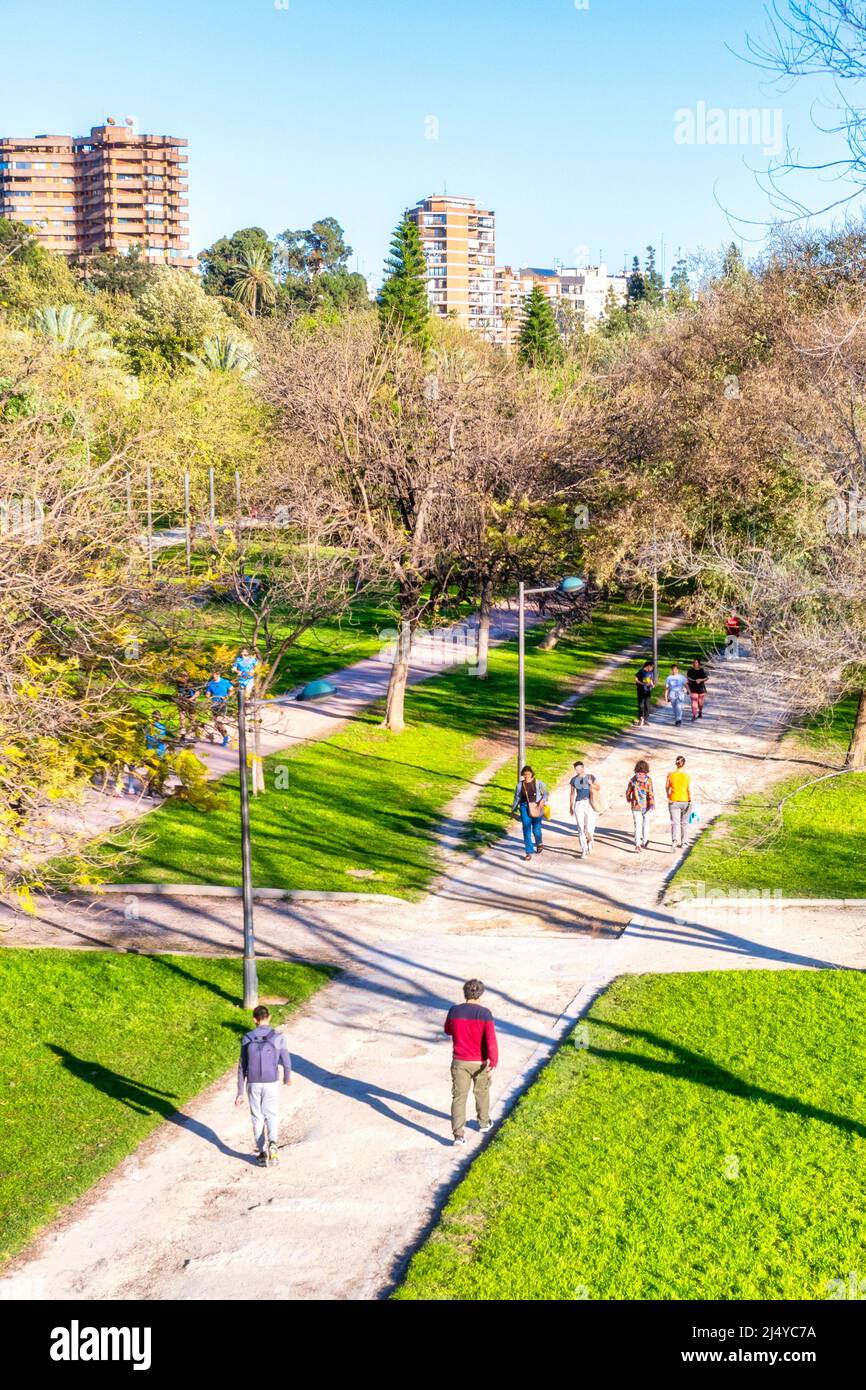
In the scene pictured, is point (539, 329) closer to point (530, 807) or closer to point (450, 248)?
point (530, 807)

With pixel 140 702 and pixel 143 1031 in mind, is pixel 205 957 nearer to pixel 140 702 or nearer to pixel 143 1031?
pixel 143 1031

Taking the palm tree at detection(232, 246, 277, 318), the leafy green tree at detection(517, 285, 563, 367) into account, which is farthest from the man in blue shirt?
the palm tree at detection(232, 246, 277, 318)

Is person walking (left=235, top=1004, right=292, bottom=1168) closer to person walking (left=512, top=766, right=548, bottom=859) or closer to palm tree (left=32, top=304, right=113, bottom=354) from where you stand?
person walking (left=512, top=766, right=548, bottom=859)

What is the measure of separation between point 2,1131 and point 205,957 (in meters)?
5.14

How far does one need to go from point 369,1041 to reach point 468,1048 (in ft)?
10.3

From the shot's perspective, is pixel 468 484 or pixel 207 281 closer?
pixel 468 484

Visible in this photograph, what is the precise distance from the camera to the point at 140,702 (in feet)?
103

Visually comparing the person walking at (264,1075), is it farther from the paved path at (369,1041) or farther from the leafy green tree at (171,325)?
the leafy green tree at (171,325)

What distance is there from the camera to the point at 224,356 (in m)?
64.7

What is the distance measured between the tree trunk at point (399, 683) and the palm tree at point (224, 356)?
109 ft

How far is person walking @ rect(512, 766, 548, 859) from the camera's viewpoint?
22.4 m

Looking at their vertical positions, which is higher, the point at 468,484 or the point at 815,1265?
the point at 468,484

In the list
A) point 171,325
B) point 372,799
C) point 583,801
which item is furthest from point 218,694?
point 171,325
